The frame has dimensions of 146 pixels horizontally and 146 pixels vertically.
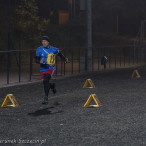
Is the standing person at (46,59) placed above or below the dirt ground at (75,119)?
above

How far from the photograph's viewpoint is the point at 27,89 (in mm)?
17781

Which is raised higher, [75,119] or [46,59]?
[46,59]

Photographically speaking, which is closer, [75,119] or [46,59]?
[75,119]

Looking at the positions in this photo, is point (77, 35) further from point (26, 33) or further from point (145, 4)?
point (26, 33)

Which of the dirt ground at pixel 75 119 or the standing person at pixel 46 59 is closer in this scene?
the dirt ground at pixel 75 119

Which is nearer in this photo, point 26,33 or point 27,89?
point 27,89

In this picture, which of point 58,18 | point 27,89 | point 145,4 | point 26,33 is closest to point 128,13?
point 145,4

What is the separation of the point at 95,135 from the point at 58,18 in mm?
51662

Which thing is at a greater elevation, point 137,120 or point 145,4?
point 145,4

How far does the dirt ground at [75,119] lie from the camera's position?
874cm

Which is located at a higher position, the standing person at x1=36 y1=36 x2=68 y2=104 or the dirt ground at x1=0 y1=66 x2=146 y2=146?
the standing person at x1=36 y1=36 x2=68 y2=104

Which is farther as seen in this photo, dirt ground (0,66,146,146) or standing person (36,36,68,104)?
standing person (36,36,68,104)

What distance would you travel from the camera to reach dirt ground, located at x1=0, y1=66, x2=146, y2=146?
8.74 meters

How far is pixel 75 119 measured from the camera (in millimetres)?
11008
